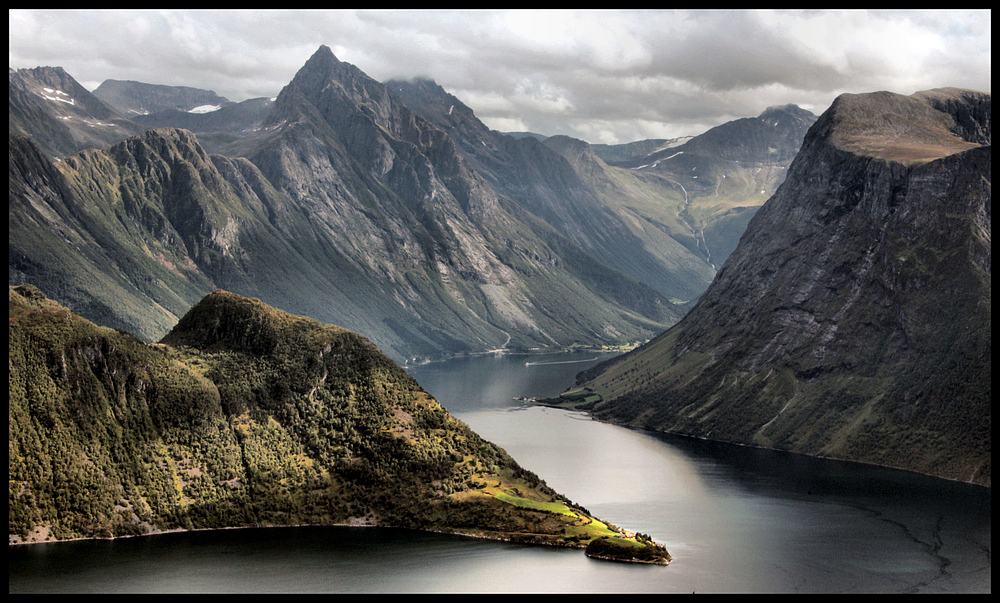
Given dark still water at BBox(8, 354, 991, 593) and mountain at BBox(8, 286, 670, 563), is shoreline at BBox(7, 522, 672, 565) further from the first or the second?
dark still water at BBox(8, 354, 991, 593)

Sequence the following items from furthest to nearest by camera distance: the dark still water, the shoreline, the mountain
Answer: the mountain, the shoreline, the dark still water

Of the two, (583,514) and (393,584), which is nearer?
(393,584)

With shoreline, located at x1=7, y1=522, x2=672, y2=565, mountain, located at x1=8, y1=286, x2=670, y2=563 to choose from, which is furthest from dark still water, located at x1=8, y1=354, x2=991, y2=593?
mountain, located at x1=8, y1=286, x2=670, y2=563

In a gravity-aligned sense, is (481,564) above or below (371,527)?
above

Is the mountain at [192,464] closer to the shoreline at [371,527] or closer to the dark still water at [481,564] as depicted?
the shoreline at [371,527]

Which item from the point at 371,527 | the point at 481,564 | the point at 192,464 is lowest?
the point at 371,527

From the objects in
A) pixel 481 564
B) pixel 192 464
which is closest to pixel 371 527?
pixel 481 564

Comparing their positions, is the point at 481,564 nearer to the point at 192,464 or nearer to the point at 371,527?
the point at 371,527

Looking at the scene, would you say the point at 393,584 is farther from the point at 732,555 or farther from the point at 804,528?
the point at 804,528
